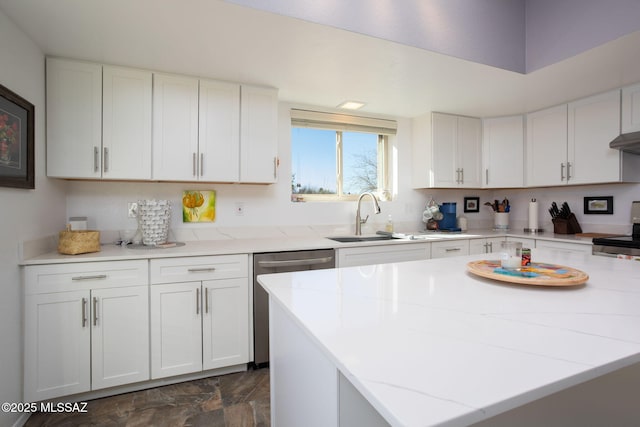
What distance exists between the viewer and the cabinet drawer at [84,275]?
5.98ft

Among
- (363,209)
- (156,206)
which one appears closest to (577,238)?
(363,209)

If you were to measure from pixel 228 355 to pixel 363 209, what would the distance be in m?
1.90

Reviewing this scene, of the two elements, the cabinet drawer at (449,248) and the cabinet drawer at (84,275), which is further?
the cabinet drawer at (449,248)

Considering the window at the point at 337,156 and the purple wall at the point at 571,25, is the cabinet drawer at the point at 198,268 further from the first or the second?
the purple wall at the point at 571,25

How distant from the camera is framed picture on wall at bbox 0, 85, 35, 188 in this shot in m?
1.62

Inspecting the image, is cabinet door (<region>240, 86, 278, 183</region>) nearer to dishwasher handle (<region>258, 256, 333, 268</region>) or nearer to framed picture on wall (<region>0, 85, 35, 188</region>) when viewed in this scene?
dishwasher handle (<region>258, 256, 333, 268</region>)

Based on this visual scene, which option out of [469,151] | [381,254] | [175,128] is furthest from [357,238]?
[175,128]

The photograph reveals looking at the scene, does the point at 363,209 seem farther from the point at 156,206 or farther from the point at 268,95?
the point at 156,206

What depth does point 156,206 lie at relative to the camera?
2.33 meters

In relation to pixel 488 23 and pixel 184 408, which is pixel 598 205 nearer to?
pixel 488 23

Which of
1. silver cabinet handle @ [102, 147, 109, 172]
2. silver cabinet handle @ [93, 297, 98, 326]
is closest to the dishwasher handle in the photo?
silver cabinet handle @ [93, 297, 98, 326]

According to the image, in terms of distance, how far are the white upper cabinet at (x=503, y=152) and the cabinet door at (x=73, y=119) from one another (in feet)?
11.9

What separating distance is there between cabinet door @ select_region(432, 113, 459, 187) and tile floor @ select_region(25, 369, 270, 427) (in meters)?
2.56

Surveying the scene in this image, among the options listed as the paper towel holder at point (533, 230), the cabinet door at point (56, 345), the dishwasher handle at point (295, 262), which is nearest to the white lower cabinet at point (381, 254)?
the dishwasher handle at point (295, 262)
